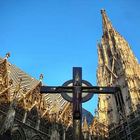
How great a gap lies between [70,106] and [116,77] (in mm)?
7673

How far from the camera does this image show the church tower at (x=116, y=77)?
21.9m

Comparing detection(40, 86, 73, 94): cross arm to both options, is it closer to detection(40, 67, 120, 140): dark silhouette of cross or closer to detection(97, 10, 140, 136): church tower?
detection(40, 67, 120, 140): dark silhouette of cross

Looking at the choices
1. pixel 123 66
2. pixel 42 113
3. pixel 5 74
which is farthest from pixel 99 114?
pixel 5 74

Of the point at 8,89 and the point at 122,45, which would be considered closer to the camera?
the point at 8,89

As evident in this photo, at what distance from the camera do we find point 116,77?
25.6 meters

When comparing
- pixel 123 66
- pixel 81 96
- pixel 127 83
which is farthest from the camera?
pixel 123 66

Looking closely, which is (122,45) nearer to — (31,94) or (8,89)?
(31,94)

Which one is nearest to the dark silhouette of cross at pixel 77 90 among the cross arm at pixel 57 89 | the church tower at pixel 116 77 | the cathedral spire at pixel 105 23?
the cross arm at pixel 57 89

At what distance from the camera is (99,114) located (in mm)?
23594

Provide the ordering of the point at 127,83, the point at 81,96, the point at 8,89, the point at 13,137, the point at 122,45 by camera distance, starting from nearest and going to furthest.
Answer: the point at 81,96
the point at 13,137
the point at 8,89
the point at 127,83
the point at 122,45

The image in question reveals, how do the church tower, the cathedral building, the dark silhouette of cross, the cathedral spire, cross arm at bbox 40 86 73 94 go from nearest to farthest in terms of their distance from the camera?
the dark silhouette of cross, cross arm at bbox 40 86 73 94, the cathedral building, the church tower, the cathedral spire

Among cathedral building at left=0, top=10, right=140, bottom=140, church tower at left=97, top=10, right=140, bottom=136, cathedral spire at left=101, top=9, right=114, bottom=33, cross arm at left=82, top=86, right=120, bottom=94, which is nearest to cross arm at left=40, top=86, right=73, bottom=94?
cross arm at left=82, top=86, right=120, bottom=94

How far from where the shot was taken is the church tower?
21.9 meters

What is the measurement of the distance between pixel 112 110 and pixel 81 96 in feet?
66.3
